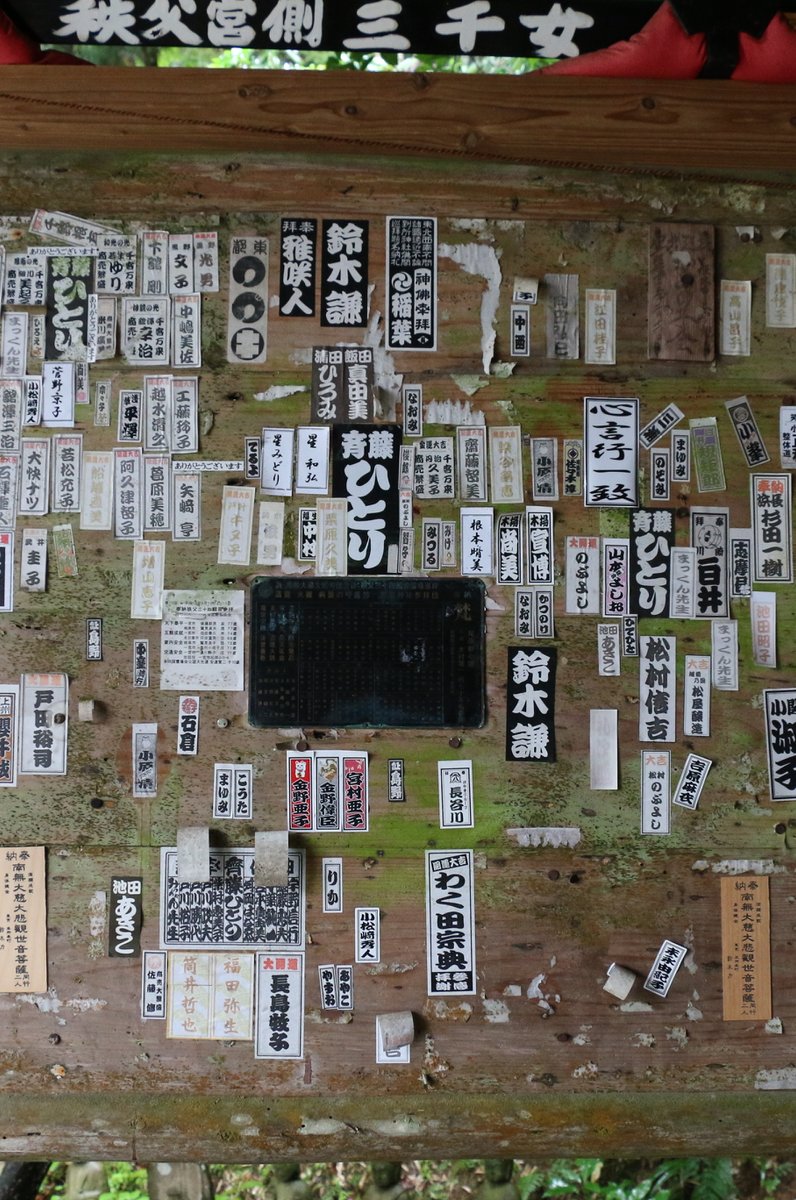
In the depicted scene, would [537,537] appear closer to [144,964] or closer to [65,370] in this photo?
[65,370]

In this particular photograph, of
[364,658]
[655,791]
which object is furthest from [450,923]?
[364,658]

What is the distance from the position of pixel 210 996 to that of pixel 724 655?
2.48 meters

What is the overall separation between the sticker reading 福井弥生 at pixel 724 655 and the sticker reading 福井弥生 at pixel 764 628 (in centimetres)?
8

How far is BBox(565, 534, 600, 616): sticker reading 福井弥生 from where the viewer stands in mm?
3277

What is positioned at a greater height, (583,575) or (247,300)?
(247,300)

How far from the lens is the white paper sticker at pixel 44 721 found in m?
3.24

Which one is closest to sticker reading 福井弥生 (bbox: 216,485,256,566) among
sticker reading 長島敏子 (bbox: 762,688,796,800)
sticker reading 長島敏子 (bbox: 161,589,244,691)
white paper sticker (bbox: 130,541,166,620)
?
sticker reading 長島敏子 (bbox: 161,589,244,691)

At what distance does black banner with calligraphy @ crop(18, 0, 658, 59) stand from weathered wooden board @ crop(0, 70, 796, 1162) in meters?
0.30

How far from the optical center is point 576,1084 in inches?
126

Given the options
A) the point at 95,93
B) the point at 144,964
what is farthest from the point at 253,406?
the point at 144,964

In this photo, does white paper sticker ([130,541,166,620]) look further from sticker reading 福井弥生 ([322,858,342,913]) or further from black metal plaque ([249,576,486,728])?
sticker reading 福井弥生 ([322,858,342,913])

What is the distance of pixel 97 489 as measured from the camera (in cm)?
328

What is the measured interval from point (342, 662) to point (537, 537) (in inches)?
37.1

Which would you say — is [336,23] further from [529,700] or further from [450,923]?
[450,923]
